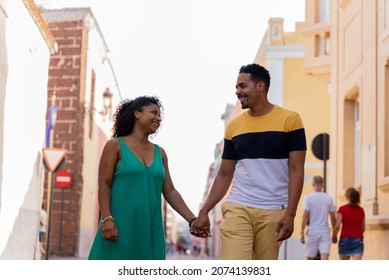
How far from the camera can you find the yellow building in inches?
435

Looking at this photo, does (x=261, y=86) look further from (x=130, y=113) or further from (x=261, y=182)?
(x=130, y=113)

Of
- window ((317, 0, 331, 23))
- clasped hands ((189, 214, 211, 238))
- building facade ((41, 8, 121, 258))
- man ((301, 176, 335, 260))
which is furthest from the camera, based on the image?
building facade ((41, 8, 121, 258))

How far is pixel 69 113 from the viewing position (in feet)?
83.2

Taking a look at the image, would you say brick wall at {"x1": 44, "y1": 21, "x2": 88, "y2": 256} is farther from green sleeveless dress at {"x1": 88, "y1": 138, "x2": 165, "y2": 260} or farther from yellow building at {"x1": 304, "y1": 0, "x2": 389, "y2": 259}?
green sleeveless dress at {"x1": 88, "y1": 138, "x2": 165, "y2": 260}

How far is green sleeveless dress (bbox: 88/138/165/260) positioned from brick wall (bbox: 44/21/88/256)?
19739 millimetres

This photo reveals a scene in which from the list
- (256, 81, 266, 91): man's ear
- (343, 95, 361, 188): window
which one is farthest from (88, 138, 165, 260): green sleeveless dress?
(343, 95, 361, 188): window

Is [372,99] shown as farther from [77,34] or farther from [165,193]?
[77,34]

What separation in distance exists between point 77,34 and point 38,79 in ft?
41.0

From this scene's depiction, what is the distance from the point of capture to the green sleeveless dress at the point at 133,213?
17.0ft

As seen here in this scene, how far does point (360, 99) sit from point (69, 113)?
14097mm

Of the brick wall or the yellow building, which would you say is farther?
the brick wall

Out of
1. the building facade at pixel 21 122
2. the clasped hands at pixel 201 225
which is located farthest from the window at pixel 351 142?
the clasped hands at pixel 201 225

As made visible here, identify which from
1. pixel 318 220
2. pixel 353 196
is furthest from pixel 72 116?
pixel 353 196
